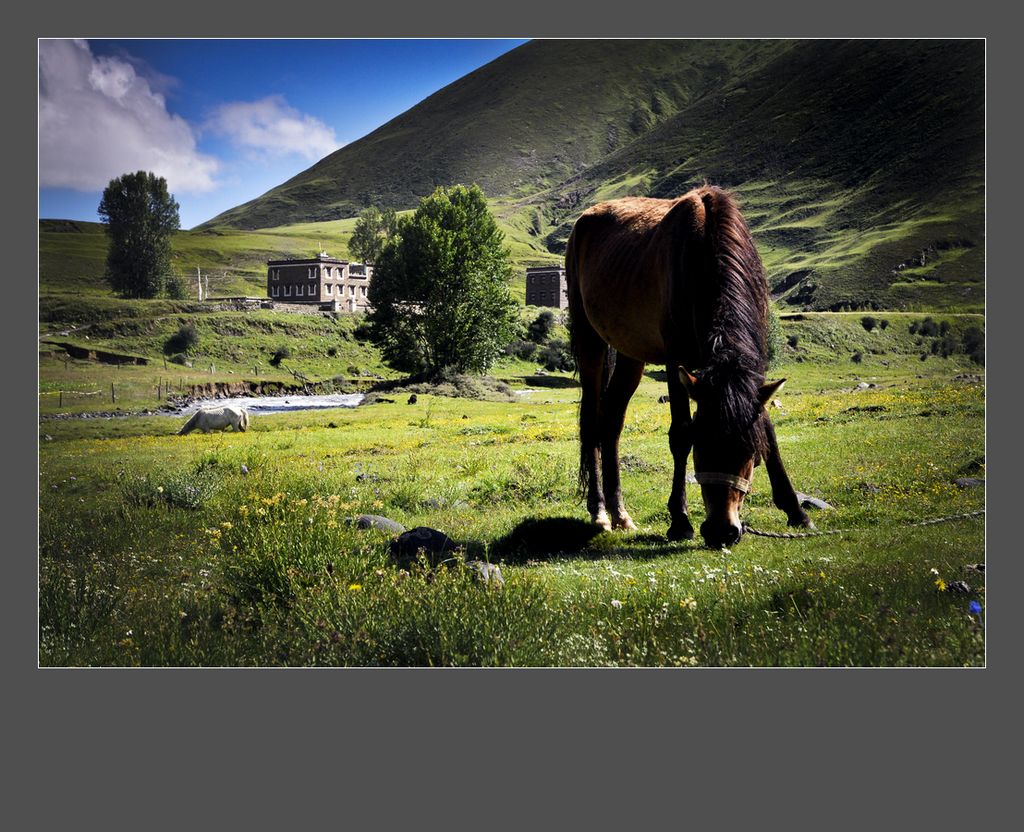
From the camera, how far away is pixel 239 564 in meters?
7.36

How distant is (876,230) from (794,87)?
8.23 ft

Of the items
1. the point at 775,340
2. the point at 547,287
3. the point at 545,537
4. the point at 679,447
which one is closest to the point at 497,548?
the point at 545,537

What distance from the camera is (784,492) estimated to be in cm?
762

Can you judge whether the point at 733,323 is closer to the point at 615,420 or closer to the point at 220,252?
the point at 615,420

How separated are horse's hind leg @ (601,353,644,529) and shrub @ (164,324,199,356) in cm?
583

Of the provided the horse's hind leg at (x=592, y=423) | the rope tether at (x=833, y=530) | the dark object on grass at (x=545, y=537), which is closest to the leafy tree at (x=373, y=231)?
the horse's hind leg at (x=592, y=423)

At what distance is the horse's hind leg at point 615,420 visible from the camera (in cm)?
910

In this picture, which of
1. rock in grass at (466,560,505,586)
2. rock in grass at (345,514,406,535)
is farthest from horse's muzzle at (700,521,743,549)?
rock in grass at (345,514,406,535)

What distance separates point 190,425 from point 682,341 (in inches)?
232

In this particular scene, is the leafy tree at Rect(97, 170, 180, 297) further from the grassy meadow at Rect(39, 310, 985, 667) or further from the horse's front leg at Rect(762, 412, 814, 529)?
the horse's front leg at Rect(762, 412, 814, 529)

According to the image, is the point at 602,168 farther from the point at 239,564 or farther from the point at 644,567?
the point at 239,564

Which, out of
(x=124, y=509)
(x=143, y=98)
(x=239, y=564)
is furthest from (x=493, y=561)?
(x=143, y=98)

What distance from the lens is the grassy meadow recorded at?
664cm

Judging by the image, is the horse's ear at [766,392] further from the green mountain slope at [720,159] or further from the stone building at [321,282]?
the stone building at [321,282]
